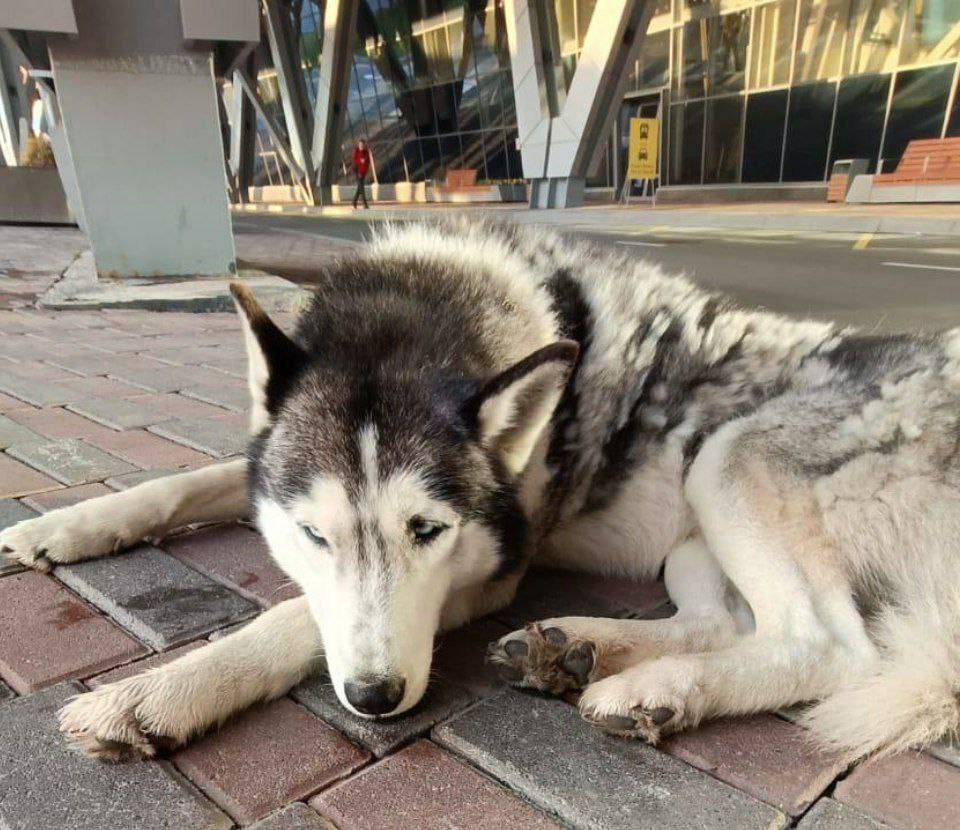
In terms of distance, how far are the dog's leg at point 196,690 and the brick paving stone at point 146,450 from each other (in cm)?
156

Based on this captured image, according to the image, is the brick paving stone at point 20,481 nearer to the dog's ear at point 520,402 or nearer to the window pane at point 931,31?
the dog's ear at point 520,402

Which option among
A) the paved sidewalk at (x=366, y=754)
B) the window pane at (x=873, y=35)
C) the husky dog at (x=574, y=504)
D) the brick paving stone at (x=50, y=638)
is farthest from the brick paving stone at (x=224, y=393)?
the window pane at (x=873, y=35)

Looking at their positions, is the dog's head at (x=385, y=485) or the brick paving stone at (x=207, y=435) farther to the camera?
the brick paving stone at (x=207, y=435)

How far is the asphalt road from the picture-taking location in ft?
23.0

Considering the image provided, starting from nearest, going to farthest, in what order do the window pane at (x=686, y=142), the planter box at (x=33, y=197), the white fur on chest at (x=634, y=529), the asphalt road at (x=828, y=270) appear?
the white fur on chest at (x=634, y=529) → the asphalt road at (x=828, y=270) → the planter box at (x=33, y=197) → the window pane at (x=686, y=142)

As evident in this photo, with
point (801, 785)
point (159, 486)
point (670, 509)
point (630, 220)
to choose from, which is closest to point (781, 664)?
point (801, 785)

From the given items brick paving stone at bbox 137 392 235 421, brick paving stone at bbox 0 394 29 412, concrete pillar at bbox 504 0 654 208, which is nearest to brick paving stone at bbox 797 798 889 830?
brick paving stone at bbox 137 392 235 421

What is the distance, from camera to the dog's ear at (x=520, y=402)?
1.89 meters

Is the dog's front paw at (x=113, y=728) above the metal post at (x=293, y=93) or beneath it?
beneath

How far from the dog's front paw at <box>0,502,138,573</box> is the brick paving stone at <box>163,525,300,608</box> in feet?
0.67

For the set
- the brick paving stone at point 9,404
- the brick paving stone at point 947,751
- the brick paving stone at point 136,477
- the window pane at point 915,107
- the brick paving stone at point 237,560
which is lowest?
the brick paving stone at point 947,751

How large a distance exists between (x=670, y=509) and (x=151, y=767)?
1737 millimetres

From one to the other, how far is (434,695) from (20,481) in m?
2.10

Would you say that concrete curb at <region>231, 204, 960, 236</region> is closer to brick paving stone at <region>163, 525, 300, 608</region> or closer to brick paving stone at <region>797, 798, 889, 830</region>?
brick paving stone at <region>163, 525, 300, 608</region>
